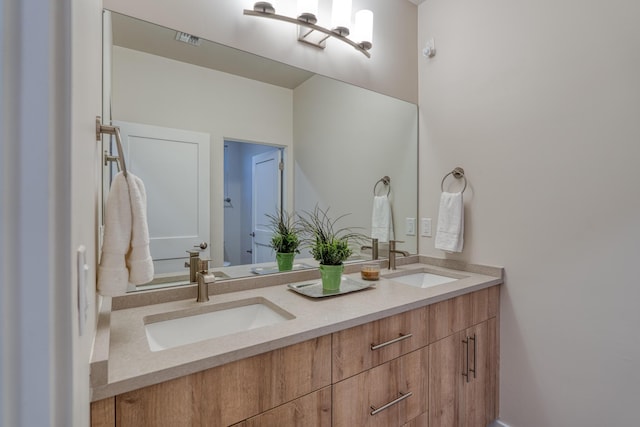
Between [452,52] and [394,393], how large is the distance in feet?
6.25

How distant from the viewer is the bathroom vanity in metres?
0.78

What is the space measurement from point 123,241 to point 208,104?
0.84m

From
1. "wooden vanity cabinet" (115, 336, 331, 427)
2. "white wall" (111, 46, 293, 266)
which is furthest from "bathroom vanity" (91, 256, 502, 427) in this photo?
"white wall" (111, 46, 293, 266)

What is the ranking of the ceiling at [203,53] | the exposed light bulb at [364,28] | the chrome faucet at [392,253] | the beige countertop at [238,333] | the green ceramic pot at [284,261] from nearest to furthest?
1. the beige countertop at [238,333]
2. the ceiling at [203,53]
3. the green ceramic pot at [284,261]
4. the exposed light bulb at [364,28]
5. the chrome faucet at [392,253]

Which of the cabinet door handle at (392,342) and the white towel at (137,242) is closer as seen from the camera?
the white towel at (137,242)

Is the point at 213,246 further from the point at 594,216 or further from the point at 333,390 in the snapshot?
the point at 594,216

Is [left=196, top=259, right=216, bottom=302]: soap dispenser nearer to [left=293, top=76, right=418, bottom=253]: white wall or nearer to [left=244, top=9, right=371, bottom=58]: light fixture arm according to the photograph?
[left=293, top=76, right=418, bottom=253]: white wall

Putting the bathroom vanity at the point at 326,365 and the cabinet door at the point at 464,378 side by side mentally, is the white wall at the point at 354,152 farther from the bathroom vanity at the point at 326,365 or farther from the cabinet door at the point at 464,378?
the cabinet door at the point at 464,378

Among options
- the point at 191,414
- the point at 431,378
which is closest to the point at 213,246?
the point at 191,414

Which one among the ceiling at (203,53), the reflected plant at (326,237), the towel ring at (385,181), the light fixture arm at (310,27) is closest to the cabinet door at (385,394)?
the reflected plant at (326,237)

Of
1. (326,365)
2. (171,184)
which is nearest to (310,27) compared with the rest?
(171,184)

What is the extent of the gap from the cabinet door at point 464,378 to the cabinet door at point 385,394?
9 cm

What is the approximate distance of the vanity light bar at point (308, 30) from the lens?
1.42m

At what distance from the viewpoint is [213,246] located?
4.84 feet
